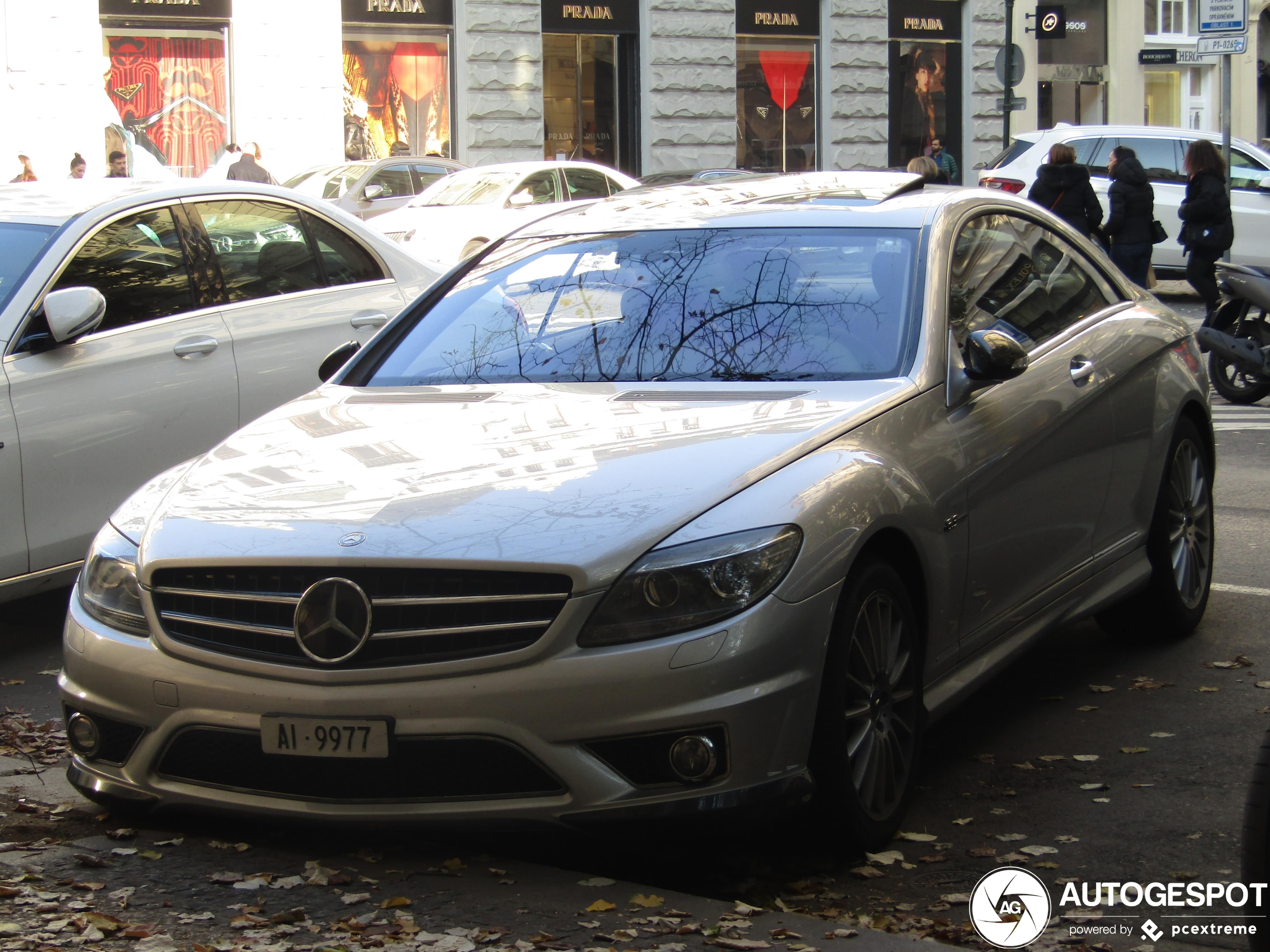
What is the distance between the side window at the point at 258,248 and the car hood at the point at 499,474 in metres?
2.55

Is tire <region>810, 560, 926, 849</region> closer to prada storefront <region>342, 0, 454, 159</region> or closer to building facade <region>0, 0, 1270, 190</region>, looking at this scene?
building facade <region>0, 0, 1270, 190</region>

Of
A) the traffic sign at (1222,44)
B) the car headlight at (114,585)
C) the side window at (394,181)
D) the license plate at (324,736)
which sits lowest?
the license plate at (324,736)

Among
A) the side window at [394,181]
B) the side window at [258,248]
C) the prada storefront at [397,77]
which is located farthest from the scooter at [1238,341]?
the prada storefront at [397,77]

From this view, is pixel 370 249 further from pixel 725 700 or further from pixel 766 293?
pixel 725 700

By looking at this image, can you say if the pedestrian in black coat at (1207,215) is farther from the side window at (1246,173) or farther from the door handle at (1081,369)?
the door handle at (1081,369)

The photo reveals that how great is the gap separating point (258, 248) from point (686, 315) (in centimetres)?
305

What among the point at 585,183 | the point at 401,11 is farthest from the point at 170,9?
the point at 585,183

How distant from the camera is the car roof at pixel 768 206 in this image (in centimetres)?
519

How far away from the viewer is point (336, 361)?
560 centimetres

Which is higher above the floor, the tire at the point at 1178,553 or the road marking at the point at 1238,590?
the tire at the point at 1178,553

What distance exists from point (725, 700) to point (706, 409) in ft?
3.37

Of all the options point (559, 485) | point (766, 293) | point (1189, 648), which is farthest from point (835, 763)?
point (1189, 648)

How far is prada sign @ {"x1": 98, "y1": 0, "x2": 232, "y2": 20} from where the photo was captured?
945 inches

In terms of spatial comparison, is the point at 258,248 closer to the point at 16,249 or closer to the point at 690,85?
the point at 16,249
